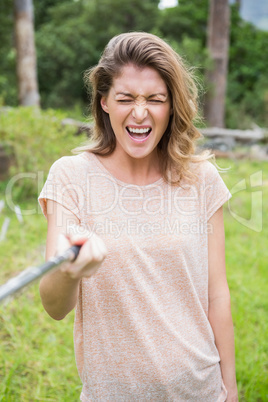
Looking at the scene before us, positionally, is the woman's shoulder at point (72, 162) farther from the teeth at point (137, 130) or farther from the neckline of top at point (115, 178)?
the teeth at point (137, 130)

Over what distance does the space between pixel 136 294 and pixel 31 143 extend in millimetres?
4408

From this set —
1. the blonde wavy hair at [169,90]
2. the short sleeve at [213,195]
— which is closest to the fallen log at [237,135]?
the blonde wavy hair at [169,90]

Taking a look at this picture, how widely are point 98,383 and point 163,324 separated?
0.26 metres

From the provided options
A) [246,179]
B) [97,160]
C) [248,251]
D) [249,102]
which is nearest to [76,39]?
[249,102]

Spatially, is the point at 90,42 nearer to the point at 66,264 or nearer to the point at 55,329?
the point at 55,329

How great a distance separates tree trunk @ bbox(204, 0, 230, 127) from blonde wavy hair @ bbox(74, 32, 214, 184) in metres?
9.09

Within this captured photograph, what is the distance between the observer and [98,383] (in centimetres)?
135

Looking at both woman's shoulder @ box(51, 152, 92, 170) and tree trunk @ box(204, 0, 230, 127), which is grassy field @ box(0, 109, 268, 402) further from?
tree trunk @ box(204, 0, 230, 127)

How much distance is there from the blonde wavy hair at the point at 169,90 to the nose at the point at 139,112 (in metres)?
0.13

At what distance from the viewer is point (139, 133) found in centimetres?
146

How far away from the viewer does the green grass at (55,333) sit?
2.37m

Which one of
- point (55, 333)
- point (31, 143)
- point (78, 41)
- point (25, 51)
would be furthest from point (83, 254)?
point (78, 41)

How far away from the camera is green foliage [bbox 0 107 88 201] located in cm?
541

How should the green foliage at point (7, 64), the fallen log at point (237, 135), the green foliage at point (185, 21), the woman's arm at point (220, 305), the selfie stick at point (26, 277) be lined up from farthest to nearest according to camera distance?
the green foliage at point (185, 21) < the green foliage at point (7, 64) < the fallen log at point (237, 135) < the woman's arm at point (220, 305) < the selfie stick at point (26, 277)
